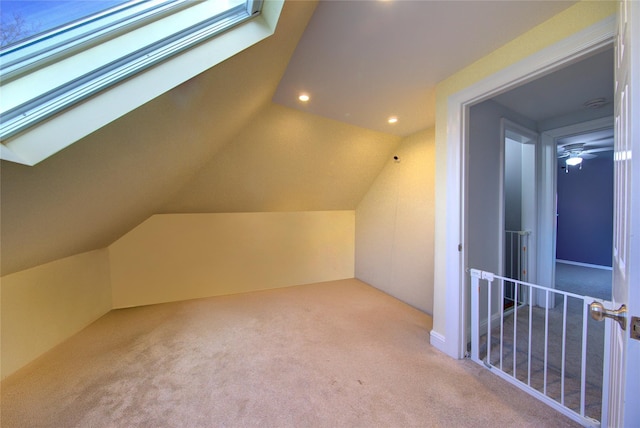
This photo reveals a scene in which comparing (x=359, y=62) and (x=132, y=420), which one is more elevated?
(x=359, y=62)

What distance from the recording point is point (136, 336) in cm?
226

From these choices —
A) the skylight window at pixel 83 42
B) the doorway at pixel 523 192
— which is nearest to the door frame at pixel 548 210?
the doorway at pixel 523 192

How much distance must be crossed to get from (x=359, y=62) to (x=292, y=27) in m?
0.56

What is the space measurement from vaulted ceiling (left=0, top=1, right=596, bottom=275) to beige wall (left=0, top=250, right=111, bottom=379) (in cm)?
15

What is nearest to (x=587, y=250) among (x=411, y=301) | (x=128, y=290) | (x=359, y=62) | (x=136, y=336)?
(x=411, y=301)

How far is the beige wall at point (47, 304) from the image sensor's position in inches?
68.5

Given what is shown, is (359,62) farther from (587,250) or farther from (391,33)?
(587,250)

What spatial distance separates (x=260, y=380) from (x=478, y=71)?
2678mm

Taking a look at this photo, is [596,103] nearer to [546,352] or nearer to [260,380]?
[546,352]

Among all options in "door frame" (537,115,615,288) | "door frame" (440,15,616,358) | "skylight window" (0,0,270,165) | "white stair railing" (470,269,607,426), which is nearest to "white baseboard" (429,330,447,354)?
"door frame" (440,15,616,358)

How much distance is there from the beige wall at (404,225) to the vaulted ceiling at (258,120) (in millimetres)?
404

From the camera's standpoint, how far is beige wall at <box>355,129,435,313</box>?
280 cm

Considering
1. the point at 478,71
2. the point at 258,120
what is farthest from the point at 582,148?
the point at 258,120

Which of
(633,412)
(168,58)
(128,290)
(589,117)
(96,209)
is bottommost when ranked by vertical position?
(128,290)
